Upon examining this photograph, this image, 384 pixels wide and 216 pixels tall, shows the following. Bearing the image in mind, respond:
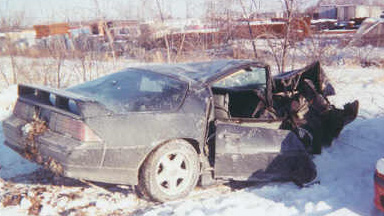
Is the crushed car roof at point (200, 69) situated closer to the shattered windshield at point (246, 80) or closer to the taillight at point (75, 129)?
the shattered windshield at point (246, 80)

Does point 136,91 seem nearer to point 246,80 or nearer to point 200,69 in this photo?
point 200,69

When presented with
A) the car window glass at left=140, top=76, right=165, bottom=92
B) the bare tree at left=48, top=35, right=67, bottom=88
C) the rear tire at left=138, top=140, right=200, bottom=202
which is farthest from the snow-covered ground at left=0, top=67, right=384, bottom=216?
the bare tree at left=48, top=35, right=67, bottom=88

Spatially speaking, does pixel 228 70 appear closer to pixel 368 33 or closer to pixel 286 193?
pixel 286 193

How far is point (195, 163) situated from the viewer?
11.0ft

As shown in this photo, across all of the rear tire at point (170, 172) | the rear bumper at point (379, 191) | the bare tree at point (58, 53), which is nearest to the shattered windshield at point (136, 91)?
the rear tire at point (170, 172)

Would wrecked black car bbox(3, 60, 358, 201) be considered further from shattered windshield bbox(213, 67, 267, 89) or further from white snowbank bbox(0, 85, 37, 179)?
white snowbank bbox(0, 85, 37, 179)

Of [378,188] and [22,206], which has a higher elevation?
[378,188]

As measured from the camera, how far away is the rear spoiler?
3.07 metres

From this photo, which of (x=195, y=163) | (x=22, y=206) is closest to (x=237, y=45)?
(x=195, y=163)

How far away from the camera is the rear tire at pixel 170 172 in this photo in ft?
10.3

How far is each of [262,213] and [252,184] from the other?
77 cm

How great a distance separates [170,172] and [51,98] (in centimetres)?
162

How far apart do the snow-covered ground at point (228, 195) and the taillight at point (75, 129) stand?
728mm

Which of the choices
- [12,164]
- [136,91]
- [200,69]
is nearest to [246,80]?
[200,69]
